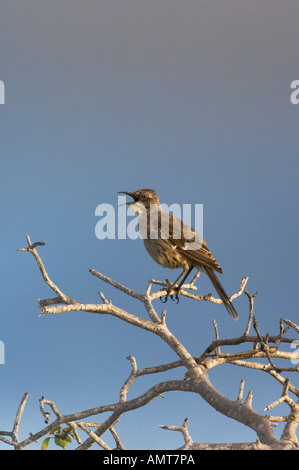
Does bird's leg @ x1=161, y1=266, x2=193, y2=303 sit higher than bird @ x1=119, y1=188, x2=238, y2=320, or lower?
lower

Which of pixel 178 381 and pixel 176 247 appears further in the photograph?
pixel 176 247

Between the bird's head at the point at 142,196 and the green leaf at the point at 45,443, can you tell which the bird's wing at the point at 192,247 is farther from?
the green leaf at the point at 45,443

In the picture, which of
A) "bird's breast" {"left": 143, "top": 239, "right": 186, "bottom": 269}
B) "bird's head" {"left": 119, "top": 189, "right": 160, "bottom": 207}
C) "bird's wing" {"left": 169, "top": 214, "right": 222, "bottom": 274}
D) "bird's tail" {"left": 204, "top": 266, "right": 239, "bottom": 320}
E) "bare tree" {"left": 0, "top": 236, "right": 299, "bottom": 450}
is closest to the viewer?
"bare tree" {"left": 0, "top": 236, "right": 299, "bottom": 450}

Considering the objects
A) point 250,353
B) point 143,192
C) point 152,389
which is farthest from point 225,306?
point 143,192

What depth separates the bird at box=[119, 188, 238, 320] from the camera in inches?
354

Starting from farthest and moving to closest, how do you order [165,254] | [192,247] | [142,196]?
[142,196], [165,254], [192,247]

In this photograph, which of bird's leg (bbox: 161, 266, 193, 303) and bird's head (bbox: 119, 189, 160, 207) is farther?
bird's head (bbox: 119, 189, 160, 207)

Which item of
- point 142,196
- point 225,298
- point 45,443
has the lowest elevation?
point 45,443

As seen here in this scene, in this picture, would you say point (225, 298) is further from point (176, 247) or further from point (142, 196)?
point (142, 196)

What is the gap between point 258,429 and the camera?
17.4 ft

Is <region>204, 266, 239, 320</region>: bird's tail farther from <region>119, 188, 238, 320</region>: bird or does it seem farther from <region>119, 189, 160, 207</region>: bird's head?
<region>119, 189, 160, 207</region>: bird's head

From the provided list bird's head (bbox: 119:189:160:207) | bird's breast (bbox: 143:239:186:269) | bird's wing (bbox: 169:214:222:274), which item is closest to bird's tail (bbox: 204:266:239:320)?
bird's wing (bbox: 169:214:222:274)

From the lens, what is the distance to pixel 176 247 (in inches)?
364

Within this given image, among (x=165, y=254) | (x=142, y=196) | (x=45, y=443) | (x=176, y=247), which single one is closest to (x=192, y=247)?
(x=176, y=247)
